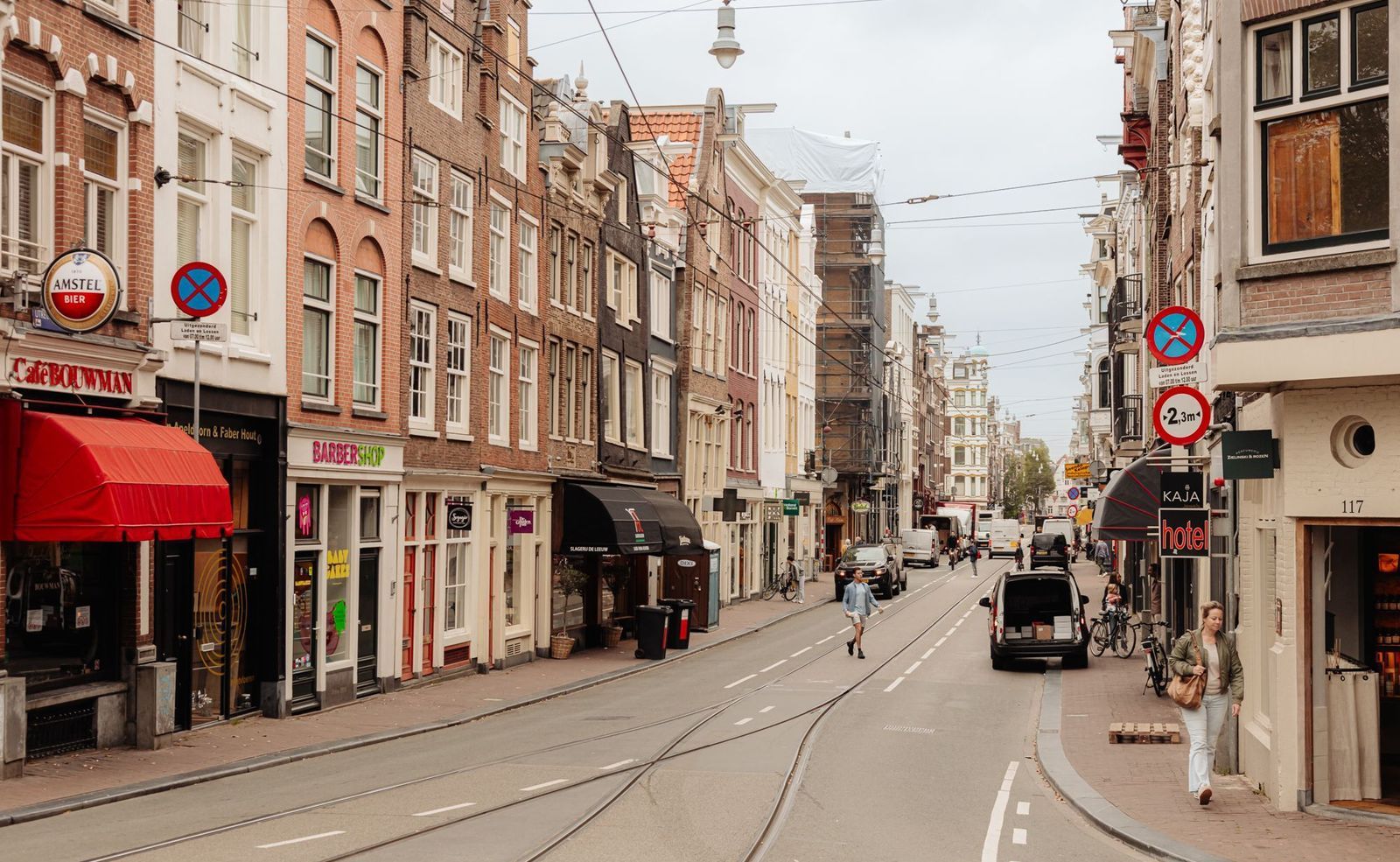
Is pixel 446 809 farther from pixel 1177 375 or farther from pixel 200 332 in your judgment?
pixel 1177 375

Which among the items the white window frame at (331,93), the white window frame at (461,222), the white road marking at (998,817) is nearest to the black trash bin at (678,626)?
the white window frame at (461,222)

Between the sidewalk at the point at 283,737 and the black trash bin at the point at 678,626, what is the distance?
67.7 inches

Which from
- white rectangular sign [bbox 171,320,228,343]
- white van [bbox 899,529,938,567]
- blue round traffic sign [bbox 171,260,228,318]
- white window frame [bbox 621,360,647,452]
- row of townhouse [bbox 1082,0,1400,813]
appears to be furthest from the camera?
white van [bbox 899,529,938,567]

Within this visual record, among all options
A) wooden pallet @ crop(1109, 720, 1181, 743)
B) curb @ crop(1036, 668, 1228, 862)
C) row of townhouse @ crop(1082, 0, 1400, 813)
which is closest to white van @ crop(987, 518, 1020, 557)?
curb @ crop(1036, 668, 1228, 862)

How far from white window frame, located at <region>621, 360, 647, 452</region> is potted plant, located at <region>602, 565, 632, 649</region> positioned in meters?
3.52

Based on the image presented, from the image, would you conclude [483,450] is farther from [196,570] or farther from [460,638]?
[196,570]

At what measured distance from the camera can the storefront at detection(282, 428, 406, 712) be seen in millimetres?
22109

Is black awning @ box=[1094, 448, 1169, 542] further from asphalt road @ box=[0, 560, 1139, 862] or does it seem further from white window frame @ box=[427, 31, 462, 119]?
white window frame @ box=[427, 31, 462, 119]

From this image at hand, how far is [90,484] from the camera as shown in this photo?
51.4 ft

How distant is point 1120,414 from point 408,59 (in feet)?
96.4

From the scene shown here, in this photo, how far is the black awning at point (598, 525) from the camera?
3247cm

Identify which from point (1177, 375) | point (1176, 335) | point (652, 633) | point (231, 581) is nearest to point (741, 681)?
point (652, 633)

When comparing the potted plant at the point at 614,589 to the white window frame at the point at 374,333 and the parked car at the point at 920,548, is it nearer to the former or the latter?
the white window frame at the point at 374,333

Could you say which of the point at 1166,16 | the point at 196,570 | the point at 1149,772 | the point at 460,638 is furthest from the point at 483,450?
the point at 1166,16
